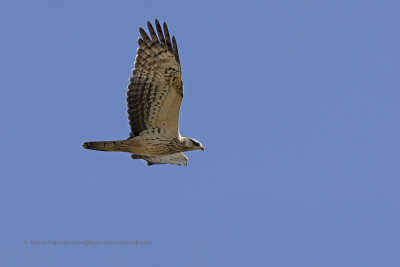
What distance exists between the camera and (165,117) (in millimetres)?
15742

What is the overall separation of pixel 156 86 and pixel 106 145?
153 centimetres

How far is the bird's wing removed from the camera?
17.1 m

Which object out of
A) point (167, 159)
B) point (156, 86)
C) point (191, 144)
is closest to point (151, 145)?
point (191, 144)

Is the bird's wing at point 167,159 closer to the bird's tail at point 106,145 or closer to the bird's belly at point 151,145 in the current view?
the bird's belly at point 151,145

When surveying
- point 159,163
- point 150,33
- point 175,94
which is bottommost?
point 159,163

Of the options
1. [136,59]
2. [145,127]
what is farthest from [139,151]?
[136,59]

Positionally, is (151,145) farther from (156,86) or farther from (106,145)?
(156,86)

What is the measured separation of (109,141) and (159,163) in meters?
1.90

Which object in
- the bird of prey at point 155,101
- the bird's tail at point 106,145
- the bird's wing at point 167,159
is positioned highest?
the bird of prey at point 155,101

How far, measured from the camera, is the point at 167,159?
56.5 ft

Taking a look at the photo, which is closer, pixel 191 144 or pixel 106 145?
pixel 106 145

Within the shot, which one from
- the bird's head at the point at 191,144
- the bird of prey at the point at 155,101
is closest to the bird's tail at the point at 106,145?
the bird of prey at the point at 155,101

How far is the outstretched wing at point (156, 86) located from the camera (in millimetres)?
15531

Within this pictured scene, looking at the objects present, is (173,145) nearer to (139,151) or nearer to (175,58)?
(139,151)
